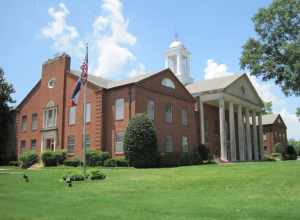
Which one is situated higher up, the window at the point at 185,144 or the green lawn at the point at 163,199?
the window at the point at 185,144

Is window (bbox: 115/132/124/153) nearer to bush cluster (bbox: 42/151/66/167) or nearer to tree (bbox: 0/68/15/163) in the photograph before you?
bush cluster (bbox: 42/151/66/167)

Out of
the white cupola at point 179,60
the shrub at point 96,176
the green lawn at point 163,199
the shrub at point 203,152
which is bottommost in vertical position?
the green lawn at point 163,199

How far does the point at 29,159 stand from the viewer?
117 ft

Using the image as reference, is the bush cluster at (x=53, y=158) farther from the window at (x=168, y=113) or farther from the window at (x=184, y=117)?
the window at (x=184, y=117)

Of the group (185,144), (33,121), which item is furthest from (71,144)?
(185,144)

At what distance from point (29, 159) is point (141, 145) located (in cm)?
1407

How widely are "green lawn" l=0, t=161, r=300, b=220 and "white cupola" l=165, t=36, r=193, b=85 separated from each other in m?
39.6

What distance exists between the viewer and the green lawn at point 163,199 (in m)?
9.02

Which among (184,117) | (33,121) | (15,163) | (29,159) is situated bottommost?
(15,163)

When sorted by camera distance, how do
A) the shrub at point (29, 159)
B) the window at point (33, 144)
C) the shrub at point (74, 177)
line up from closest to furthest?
the shrub at point (74, 177) → the shrub at point (29, 159) → the window at point (33, 144)

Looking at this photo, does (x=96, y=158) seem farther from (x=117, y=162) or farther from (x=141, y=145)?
(x=141, y=145)

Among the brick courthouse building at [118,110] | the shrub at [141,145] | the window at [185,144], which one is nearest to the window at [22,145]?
the brick courthouse building at [118,110]

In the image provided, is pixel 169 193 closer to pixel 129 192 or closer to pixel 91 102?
pixel 129 192

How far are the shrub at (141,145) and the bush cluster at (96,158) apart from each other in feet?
9.68
